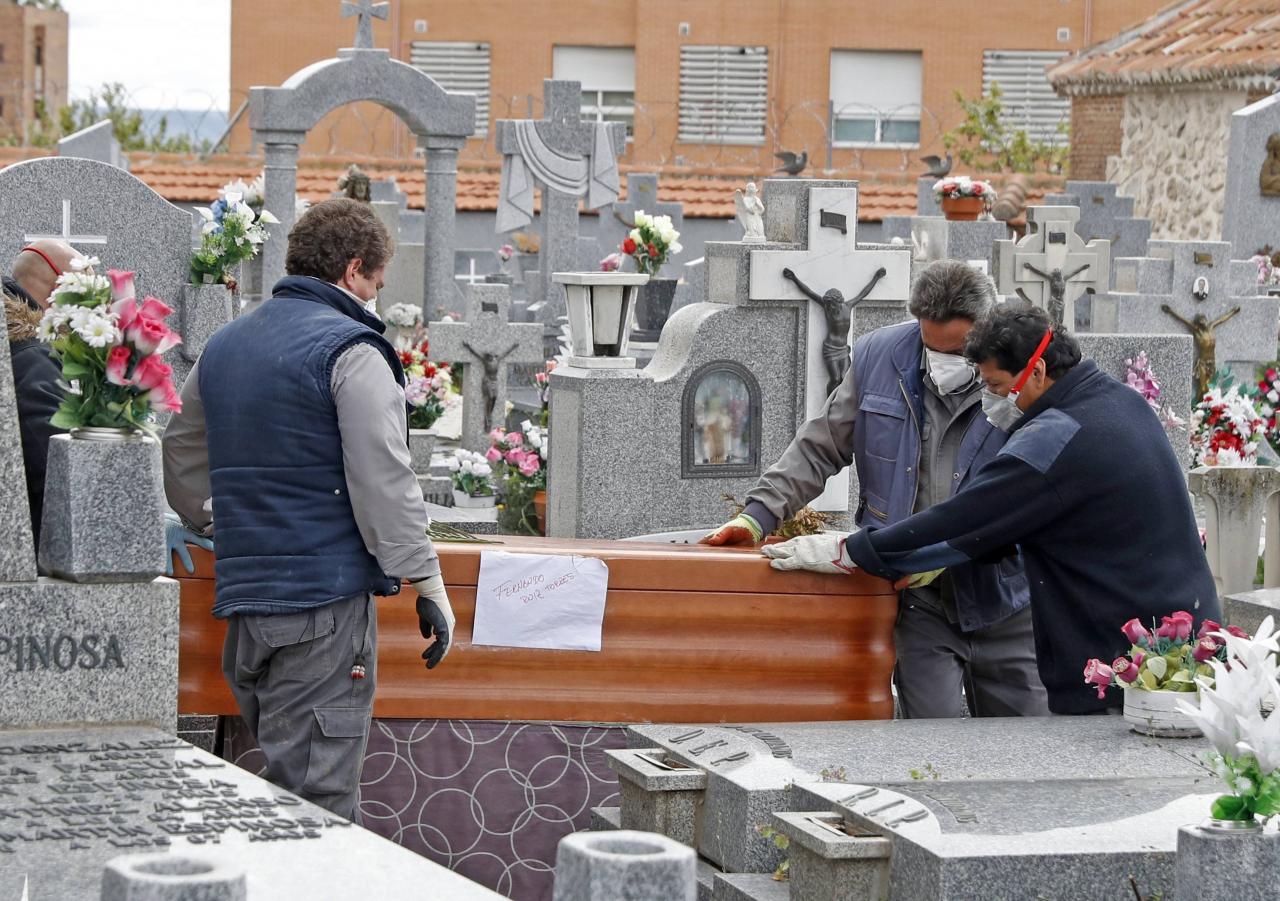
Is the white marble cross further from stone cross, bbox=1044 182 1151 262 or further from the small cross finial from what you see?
stone cross, bbox=1044 182 1151 262

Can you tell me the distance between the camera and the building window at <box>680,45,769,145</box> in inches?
1303

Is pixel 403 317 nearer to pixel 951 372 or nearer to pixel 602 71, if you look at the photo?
pixel 951 372

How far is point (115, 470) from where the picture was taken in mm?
4852

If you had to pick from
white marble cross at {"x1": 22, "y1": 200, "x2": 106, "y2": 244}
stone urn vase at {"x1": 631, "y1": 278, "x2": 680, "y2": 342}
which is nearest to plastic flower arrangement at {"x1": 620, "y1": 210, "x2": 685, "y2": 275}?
stone urn vase at {"x1": 631, "y1": 278, "x2": 680, "y2": 342}

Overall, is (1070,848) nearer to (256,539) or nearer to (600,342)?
(256,539)

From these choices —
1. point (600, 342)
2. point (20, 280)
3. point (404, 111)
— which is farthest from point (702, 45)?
point (20, 280)

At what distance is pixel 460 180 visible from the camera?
1019 inches

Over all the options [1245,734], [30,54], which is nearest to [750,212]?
[1245,734]

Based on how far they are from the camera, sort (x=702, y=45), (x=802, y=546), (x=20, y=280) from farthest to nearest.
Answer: (x=702, y=45)
(x=20, y=280)
(x=802, y=546)

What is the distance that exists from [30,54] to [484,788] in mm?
36306

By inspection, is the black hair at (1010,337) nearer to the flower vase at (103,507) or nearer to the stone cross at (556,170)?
the flower vase at (103,507)

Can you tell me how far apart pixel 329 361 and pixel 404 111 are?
38.1ft

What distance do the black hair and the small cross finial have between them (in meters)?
11.7

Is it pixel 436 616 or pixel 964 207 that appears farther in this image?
pixel 964 207
